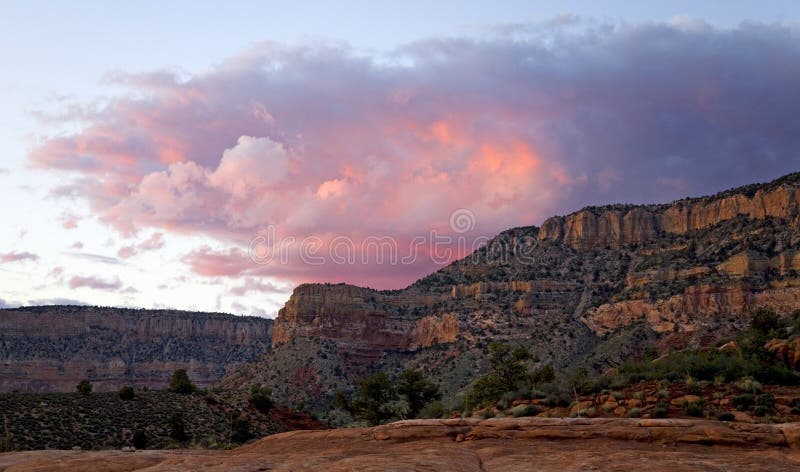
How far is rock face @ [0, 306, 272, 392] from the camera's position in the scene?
139m

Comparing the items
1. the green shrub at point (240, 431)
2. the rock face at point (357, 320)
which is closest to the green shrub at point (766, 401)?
the green shrub at point (240, 431)

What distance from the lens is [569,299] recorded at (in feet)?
371

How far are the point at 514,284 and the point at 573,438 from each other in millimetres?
110009

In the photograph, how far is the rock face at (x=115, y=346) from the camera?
139m

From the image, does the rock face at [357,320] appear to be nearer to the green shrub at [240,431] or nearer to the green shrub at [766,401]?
the green shrub at [240,431]

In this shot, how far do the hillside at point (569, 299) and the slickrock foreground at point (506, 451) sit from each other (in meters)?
61.8

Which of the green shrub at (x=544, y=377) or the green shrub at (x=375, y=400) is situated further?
Answer: the green shrub at (x=375, y=400)

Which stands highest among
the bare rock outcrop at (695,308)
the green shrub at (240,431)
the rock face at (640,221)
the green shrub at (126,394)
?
the rock face at (640,221)

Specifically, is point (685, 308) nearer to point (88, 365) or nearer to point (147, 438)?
point (147, 438)

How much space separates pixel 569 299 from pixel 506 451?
105 m

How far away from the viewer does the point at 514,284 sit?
396 ft

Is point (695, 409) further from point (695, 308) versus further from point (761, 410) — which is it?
point (695, 308)

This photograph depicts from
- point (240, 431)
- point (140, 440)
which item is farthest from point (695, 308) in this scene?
point (140, 440)

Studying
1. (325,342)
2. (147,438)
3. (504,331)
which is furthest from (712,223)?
(147,438)
